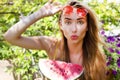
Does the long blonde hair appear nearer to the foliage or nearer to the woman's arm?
the woman's arm

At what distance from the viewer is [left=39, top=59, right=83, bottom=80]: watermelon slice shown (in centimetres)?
291

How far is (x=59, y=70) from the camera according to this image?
3.10 m

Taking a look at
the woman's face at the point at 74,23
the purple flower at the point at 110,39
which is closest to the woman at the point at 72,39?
the woman's face at the point at 74,23

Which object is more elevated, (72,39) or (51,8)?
(51,8)

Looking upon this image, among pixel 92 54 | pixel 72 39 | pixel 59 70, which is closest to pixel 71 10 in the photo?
pixel 72 39

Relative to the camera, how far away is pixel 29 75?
16.0 ft

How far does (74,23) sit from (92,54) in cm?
39

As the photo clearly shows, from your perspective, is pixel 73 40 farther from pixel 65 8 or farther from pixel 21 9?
pixel 21 9

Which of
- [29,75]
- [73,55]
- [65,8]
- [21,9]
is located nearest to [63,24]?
[65,8]

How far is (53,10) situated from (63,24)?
0.16m

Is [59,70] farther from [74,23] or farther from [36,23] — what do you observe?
[36,23]

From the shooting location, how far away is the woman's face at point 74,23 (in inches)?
110

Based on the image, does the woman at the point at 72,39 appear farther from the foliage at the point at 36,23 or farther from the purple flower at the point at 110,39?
the foliage at the point at 36,23

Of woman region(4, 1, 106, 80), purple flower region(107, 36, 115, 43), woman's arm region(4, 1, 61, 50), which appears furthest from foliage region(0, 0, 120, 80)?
woman's arm region(4, 1, 61, 50)
